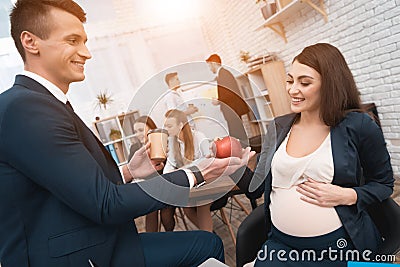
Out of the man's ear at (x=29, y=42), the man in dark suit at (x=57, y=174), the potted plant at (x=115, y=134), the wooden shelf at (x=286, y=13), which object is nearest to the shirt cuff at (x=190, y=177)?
the man in dark suit at (x=57, y=174)

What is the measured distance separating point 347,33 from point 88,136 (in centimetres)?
241

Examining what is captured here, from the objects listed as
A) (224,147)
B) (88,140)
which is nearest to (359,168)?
(224,147)

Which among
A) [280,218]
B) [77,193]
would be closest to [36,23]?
[77,193]

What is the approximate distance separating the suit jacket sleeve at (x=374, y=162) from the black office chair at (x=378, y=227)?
0.06 meters

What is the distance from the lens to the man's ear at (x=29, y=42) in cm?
80

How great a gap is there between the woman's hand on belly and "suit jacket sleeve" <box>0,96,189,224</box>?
592mm

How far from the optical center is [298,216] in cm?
104

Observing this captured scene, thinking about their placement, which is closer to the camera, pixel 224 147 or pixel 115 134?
pixel 224 147

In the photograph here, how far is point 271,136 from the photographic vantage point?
3.54ft

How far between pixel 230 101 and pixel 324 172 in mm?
526

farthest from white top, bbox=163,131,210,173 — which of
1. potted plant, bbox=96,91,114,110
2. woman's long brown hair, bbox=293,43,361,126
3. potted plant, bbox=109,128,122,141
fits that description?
potted plant, bbox=96,91,114,110

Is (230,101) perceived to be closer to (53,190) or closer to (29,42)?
(53,190)

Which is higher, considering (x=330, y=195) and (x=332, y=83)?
(x=332, y=83)

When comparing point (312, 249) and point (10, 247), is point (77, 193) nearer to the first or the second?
point (10, 247)
